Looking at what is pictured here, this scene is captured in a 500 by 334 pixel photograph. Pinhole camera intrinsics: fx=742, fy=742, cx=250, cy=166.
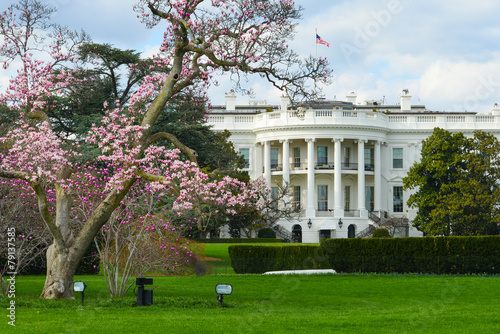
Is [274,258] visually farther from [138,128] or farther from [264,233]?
[264,233]

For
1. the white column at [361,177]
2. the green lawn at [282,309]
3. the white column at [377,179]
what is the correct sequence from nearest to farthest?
1. the green lawn at [282,309]
2. the white column at [361,177]
3. the white column at [377,179]

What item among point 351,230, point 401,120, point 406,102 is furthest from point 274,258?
point 406,102

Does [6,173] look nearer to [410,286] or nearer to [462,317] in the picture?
[462,317]

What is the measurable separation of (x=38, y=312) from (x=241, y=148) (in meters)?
47.7

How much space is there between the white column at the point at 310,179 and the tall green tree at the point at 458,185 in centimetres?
1036

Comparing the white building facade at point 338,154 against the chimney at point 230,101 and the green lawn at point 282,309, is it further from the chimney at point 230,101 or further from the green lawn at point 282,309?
the green lawn at point 282,309

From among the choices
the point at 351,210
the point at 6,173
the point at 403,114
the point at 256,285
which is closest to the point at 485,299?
the point at 256,285

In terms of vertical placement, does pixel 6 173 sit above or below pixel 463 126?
below

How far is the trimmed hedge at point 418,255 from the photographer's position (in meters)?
26.3

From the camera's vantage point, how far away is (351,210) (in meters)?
58.7

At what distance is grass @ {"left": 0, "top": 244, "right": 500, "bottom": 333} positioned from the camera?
1253 centimetres

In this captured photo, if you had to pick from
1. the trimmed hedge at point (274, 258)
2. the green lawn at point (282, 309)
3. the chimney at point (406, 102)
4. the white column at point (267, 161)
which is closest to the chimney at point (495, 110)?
the chimney at point (406, 102)

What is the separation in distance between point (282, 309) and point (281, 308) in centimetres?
25

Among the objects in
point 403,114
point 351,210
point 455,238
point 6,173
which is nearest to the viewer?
point 6,173
